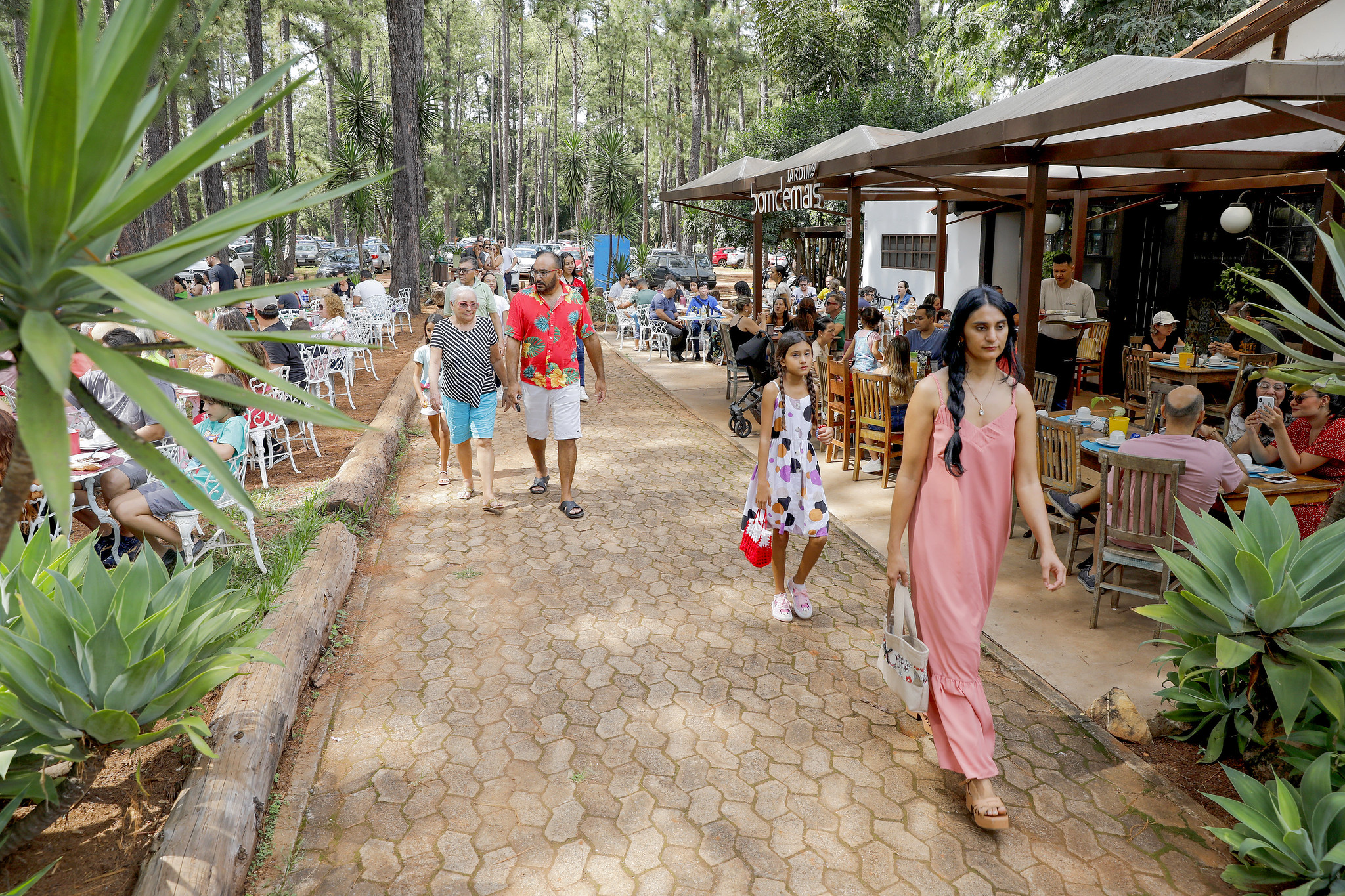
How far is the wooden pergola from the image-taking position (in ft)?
12.4

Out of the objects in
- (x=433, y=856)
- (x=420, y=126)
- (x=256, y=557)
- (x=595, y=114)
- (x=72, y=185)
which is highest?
(x=595, y=114)

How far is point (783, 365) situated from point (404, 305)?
14444 millimetres

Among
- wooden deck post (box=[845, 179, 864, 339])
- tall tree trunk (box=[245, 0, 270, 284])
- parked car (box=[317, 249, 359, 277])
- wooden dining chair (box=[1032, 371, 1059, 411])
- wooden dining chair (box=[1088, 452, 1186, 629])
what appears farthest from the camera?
parked car (box=[317, 249, 359, 277])

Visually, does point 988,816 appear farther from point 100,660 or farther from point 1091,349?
point 1091,349

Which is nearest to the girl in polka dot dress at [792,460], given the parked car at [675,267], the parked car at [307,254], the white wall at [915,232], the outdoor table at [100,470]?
the outdoor table at [100,470]

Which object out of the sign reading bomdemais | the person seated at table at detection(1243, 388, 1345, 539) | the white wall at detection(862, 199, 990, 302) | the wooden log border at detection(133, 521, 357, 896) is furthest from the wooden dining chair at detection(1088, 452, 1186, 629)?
the white wall at detection(862, 199, 990, 302)

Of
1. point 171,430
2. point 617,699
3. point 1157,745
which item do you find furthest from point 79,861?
point 1157,745

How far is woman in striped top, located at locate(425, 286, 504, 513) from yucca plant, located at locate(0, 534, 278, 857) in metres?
3.16

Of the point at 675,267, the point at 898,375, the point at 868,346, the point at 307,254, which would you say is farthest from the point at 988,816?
the point at 307,254

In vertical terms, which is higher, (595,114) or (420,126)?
(595,114)

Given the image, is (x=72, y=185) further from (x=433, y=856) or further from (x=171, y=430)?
(x=433, y=856)

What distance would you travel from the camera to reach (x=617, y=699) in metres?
3.86

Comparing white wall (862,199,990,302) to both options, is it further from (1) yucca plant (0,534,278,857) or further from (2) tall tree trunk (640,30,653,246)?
(2) tall tree trunk (640,30,653,246)

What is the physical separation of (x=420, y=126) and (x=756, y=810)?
844 inches
